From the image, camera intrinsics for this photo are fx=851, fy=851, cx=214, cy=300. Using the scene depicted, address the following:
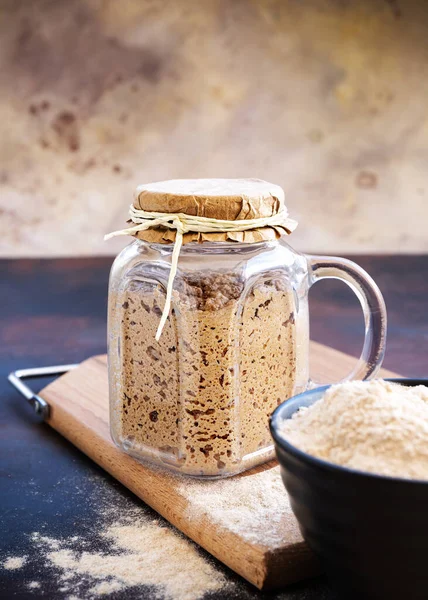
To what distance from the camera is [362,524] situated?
564 millimetres

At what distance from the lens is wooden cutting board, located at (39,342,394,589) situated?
70 cm

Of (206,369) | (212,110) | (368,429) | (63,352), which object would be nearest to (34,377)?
(63,352)

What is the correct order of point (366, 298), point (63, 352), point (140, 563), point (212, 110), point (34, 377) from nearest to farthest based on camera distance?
point (140, 563), point (366, 298), point (34, 377), point (63, 352), point (212, 110)

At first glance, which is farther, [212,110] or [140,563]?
[212,110]

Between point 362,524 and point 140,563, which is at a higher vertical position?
point 362,524

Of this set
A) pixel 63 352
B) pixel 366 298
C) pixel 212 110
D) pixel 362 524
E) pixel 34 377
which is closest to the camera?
pixel 362 524

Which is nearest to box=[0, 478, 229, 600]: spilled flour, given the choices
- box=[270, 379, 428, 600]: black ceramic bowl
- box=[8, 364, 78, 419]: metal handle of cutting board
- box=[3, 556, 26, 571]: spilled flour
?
box=[3, 556, 26, 571]: spilled flour

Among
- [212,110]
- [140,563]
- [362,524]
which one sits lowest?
[140,563]

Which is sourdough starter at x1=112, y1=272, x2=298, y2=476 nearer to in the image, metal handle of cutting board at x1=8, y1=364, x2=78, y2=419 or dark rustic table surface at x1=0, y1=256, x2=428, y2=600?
dark rustic table surface at x1=0, y1=256, x2=428, y2=600

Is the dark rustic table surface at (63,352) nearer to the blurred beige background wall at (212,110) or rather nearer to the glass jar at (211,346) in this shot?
the glass jar at (211,346)

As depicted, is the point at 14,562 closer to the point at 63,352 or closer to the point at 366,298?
the point at 366,298

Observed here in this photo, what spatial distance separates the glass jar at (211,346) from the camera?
2.71ft

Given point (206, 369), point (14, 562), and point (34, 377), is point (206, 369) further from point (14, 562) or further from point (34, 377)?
point (34, 377)

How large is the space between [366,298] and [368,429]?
34 cm
